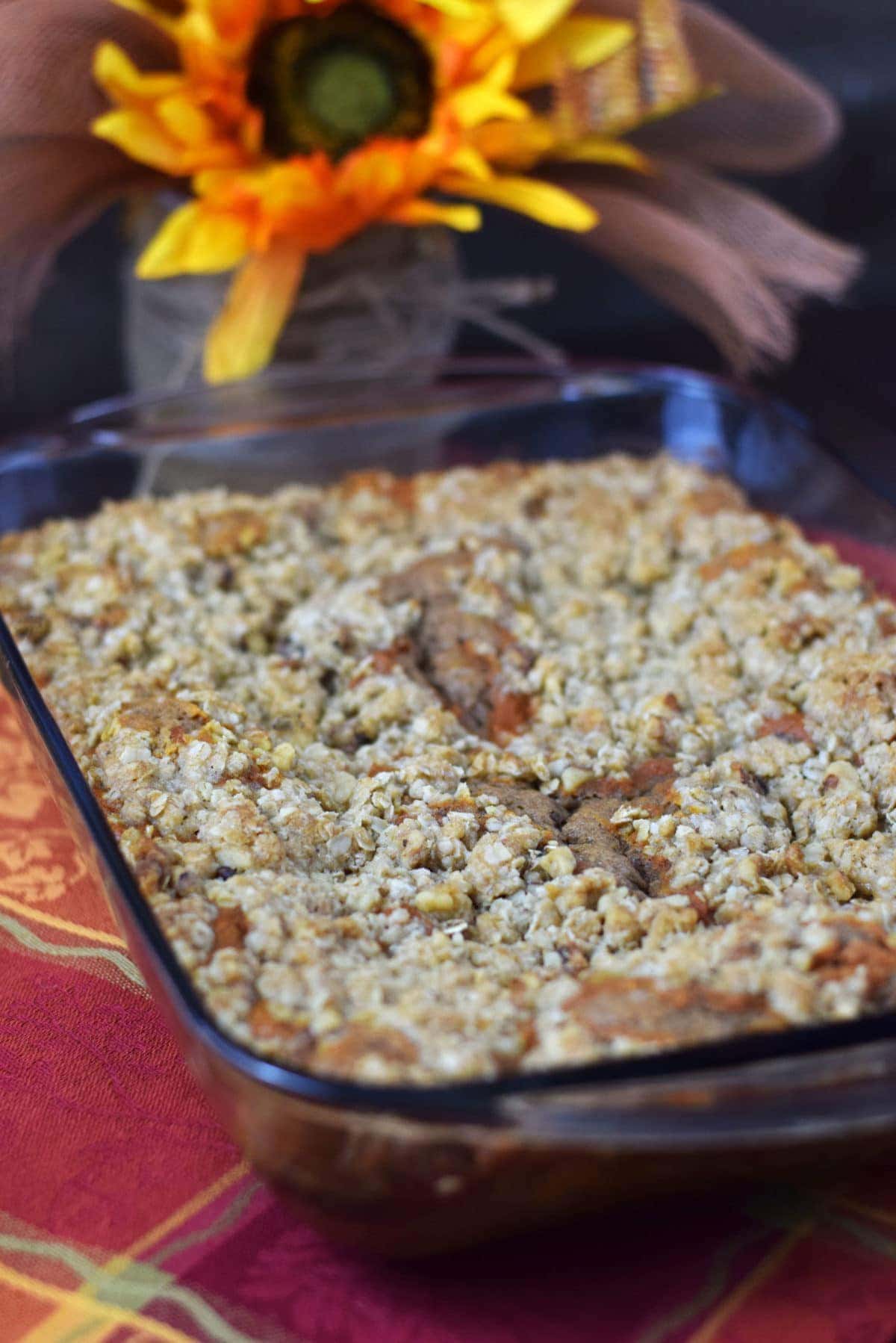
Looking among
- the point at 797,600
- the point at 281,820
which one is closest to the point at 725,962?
the point at 281,820

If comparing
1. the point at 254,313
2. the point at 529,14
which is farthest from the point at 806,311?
the point at 254,313

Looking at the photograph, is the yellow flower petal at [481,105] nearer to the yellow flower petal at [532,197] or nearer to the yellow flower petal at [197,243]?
the yellow flower petal at [532,197]

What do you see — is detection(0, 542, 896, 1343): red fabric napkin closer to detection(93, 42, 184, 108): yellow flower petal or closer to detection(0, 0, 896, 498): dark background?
detection(93, 42, 184, 108): yellow flower petal

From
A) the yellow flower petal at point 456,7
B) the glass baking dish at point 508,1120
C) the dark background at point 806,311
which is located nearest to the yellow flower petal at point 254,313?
the yellow flower petal at point 456,7

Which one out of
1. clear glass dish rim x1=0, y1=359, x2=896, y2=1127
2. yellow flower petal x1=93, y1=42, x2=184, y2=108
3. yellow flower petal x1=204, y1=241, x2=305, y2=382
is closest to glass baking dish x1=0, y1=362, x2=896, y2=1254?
clear glass dish rim x1=0, y1=359, x2=896, y2=1127

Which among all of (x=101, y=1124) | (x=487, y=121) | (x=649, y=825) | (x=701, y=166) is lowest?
(x=101, y=1124)

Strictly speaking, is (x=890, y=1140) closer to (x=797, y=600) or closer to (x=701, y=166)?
(x=797, y=600)

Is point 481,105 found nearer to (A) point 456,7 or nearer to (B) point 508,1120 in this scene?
(A) point 456,7
